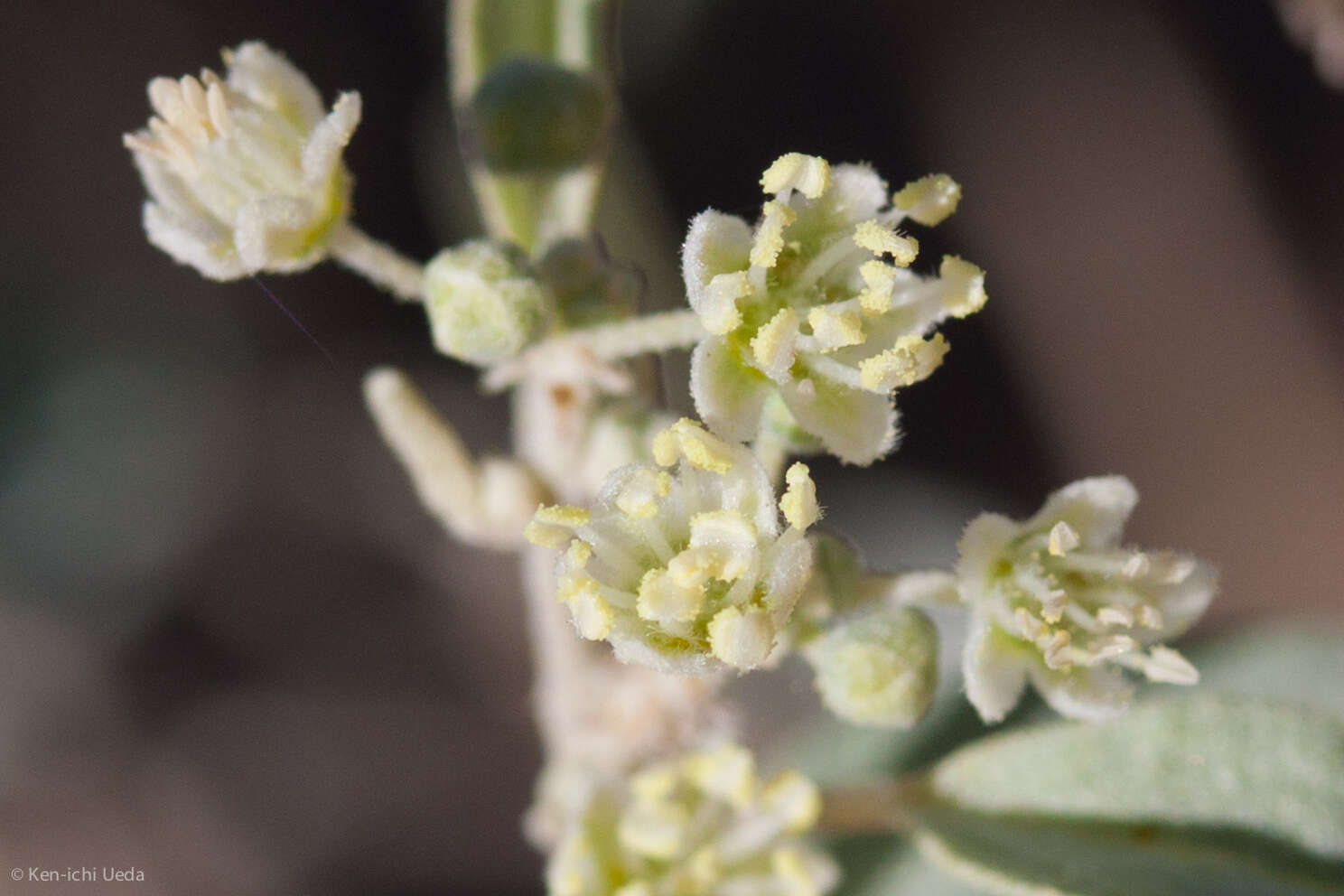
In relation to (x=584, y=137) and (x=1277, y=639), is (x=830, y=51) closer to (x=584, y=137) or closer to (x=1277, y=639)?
(x=584, y=137)

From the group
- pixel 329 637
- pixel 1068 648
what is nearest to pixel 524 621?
pixel 329 637

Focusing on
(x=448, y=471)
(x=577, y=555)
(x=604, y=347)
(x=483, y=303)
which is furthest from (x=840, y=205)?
(x=448, y=471)

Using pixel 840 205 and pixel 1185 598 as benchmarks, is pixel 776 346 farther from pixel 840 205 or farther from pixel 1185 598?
pixel 1185 598

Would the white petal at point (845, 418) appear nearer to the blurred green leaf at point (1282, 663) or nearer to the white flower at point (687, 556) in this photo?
the white flower at point (687, 556)

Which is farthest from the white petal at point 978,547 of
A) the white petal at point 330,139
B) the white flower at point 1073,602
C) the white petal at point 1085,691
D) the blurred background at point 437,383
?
the blurred background at point 437,383

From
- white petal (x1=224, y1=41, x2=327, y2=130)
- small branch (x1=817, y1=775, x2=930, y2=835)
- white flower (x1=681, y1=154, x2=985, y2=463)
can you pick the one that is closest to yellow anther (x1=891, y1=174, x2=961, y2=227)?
white flower (x1=681, y1=154, x2=985, y2=463)

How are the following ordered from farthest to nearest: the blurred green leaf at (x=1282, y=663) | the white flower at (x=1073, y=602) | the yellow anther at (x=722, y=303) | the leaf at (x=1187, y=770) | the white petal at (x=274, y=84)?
1. the blurred green leaf at (x=1282, y=663)
2. the leaf at (x=1187, y=770)
3. the white petal at (x=274, y=84)
4. the white flower at (x=1073, y=602)
5. the yellow anther at (x=722, y=303)
